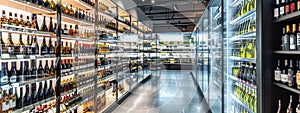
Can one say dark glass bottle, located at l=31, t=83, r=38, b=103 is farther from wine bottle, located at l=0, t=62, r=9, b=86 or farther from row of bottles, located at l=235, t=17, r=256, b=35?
row of bottles, located at l=235, t=17, r=256, b=35

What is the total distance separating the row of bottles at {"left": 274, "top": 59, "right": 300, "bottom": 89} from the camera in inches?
56.2

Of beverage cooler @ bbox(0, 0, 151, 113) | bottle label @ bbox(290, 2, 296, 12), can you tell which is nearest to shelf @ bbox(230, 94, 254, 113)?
bottle label @ bbox(290, 2, 296, 12)

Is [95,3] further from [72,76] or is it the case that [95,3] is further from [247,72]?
[247,72]

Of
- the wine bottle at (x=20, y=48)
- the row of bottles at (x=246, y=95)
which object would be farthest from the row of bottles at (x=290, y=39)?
the wine bottle at (x=20, y=48)

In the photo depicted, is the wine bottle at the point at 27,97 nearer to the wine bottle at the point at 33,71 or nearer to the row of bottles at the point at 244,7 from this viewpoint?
the wine bottle at the point at 33,71

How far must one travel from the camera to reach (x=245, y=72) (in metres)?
2.41

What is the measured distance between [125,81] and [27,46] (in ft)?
11.3

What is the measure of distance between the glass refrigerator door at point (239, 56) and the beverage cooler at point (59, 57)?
2.14 m

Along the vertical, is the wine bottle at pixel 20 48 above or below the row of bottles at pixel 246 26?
below

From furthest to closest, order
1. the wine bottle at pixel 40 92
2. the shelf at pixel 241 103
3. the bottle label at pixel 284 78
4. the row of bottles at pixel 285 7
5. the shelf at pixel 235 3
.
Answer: the shelf at pixel 235 3
the wine bottle at pixel 40 92
the shelf at pixel 241 103
the bottle label at pixel 284 78
the row of bottles at pixel 285 7

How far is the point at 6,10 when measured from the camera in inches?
79.9

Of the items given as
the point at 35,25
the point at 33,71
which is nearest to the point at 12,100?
the point at 33,71

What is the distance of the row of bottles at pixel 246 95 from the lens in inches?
84.7

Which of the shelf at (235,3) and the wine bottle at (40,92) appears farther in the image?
the shelf at (235,3)
